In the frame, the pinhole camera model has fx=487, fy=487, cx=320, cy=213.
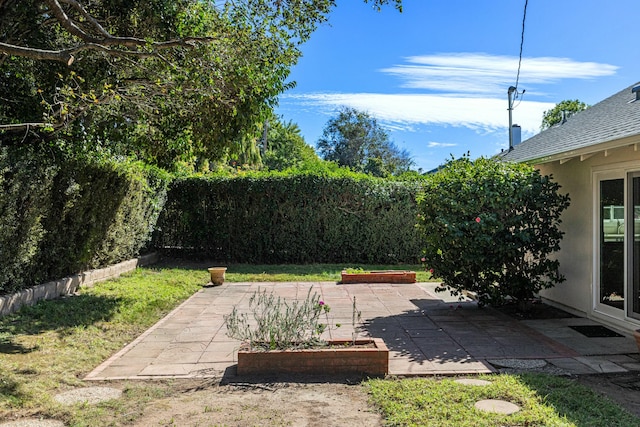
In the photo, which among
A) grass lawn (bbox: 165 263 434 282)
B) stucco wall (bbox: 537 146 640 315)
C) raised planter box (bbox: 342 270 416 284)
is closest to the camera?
stucco wall (bbox: 537 146 640 315)

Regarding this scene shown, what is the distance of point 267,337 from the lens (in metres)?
5.34

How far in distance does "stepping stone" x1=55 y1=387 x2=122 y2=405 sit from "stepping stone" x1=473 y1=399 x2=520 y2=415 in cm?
318

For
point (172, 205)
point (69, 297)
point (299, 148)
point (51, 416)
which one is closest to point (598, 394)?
point (51, 416)

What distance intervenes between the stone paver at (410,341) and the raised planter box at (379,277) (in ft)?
6.91

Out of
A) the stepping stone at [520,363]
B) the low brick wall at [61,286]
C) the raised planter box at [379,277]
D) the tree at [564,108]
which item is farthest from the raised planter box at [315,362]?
the tree at [564,108]

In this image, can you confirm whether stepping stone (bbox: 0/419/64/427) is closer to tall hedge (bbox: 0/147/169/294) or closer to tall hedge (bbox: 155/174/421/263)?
tall hedge (bbox: 0/147/169/294)

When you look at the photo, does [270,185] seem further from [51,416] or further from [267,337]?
[51,416]

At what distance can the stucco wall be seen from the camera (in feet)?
24.3

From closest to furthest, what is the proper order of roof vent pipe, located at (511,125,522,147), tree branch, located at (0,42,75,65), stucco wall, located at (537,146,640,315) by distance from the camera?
tree branch, located at (0,42,75,65)
stucco wall, located at (537,146,640,315)
roof vent pipe, located at (511,125,522,147)

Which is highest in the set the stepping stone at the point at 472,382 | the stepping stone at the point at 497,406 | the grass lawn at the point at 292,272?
the grass lawn at the point at 292,272

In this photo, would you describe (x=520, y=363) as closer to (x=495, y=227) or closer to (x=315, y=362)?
(x=315, y=362)

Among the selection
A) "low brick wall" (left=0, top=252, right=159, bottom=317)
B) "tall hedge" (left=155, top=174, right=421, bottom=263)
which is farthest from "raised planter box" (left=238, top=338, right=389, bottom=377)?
"tall hedge" (left=155, top=174, right=421, bottom=263)

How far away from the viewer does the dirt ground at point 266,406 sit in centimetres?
380

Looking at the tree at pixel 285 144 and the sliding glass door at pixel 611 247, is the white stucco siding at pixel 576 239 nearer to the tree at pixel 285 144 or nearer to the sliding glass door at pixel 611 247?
the sliding glass door at pixel 611 247
